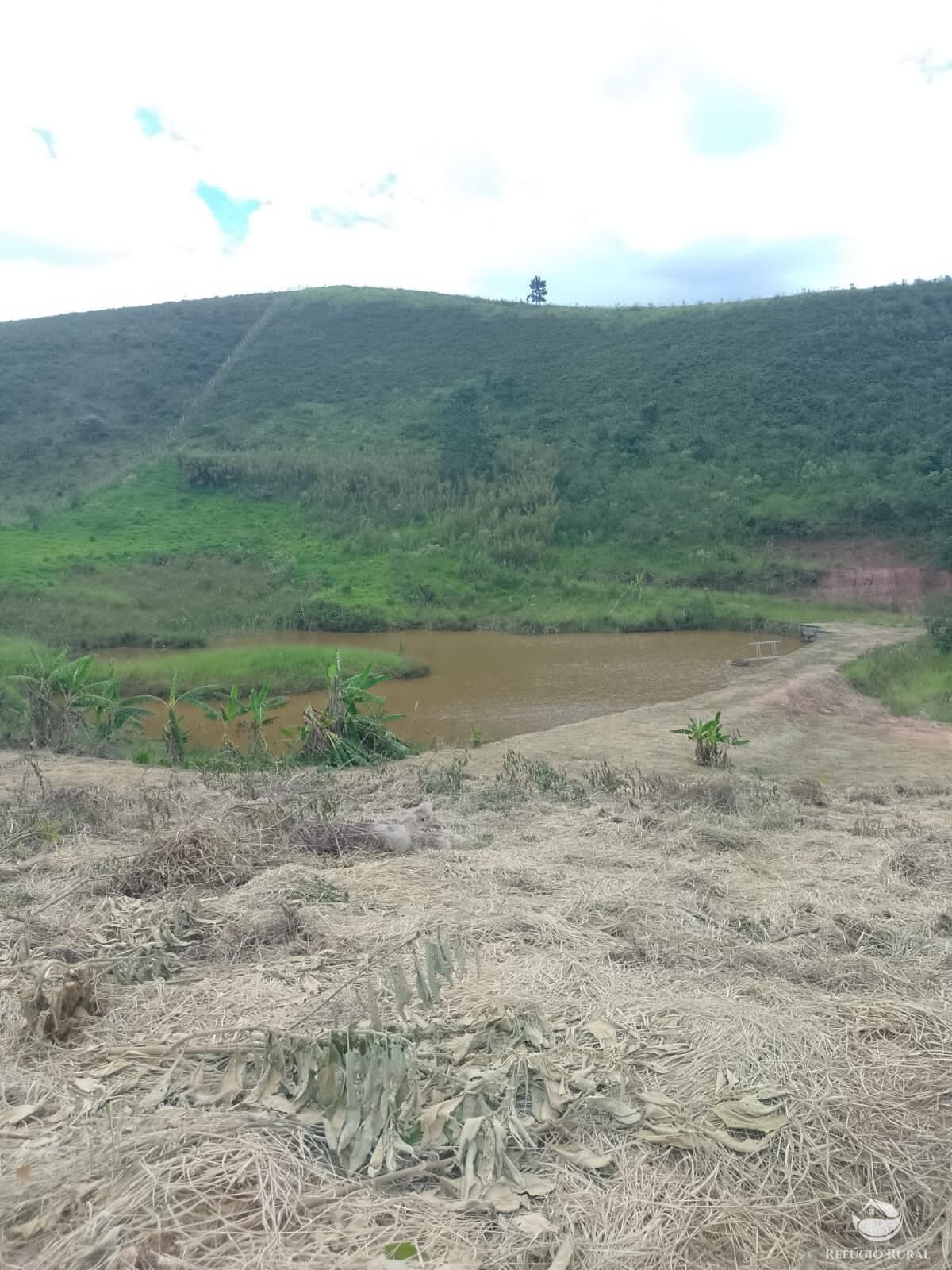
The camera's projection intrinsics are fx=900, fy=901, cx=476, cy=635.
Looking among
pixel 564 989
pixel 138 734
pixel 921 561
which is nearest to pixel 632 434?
pixel 921 561

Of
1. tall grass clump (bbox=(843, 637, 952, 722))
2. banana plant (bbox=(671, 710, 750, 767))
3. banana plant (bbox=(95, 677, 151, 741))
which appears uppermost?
banana plant (bbox=(95, 677, 151, 741))

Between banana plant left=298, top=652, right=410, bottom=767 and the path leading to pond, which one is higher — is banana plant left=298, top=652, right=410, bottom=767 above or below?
above

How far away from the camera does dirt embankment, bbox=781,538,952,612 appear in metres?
Result: 24.0

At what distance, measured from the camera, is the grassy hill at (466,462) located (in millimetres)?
24547

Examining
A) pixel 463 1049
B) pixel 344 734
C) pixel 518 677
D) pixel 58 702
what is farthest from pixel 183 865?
pixel 518 677

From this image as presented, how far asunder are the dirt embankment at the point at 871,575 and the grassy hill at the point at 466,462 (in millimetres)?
532

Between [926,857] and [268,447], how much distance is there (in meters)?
34.7

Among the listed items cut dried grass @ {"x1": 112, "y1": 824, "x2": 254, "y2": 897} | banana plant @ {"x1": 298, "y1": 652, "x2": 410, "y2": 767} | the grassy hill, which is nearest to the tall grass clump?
the grassy hill

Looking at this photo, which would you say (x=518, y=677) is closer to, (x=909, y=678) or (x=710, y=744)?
(x=909, y=678)

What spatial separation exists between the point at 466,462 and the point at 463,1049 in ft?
→ 105

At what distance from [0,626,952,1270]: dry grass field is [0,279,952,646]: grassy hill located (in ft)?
55.8

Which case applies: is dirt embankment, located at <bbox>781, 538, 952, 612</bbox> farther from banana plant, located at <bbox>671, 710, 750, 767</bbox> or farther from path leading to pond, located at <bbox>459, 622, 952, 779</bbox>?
banana plant, located at <bbox>671, 710, 750, 767</bbox>

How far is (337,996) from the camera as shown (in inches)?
119

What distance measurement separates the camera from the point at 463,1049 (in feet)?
8.56
